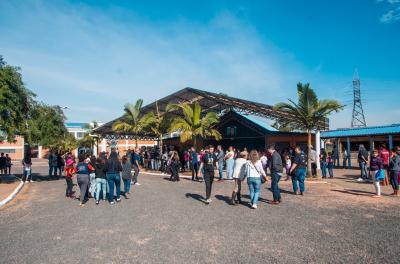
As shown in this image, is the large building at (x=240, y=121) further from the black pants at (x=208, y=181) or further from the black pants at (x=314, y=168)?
the black pants at (x=208, y=181)

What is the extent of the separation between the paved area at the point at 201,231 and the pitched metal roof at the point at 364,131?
39.2 feet

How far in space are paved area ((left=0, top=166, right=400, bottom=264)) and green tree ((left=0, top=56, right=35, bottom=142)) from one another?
544 centimetres

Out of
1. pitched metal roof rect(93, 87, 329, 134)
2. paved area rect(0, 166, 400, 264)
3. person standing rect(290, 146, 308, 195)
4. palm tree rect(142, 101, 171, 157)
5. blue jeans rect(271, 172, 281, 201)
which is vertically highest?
pitched metal roof rect(93, 87, 329, 134)

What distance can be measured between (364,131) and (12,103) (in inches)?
933

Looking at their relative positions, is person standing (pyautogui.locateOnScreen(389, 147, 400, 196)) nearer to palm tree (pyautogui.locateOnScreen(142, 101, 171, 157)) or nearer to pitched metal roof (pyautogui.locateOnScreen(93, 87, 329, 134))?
pitched metal roof (pyautogui.locateOnScreen(93, 87, 329, 134))

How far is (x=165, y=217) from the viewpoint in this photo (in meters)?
7.29

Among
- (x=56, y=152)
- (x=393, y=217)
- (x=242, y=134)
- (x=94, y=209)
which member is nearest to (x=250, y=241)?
(x=393, y=217)

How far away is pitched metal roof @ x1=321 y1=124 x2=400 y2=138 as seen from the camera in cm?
1922

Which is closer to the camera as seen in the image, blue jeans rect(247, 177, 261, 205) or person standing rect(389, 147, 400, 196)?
blue jeans rect(247, 177, 261, 205)

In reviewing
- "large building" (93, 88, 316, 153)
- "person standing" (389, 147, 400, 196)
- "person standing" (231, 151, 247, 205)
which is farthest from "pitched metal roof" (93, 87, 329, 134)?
"person standing" (231, 151, 247, 205)

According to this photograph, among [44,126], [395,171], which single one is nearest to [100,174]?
[44,126]

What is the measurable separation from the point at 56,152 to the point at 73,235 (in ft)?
45.3

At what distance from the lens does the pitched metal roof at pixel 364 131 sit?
63.1 feet

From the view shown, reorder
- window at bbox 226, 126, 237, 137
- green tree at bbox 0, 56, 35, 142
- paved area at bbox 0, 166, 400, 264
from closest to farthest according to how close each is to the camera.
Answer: paved area at bbox 0, 166, 400, 264 → green tree at bbox 0, 56, 35, 142 → window at bbox 226, 126, 237, 137
